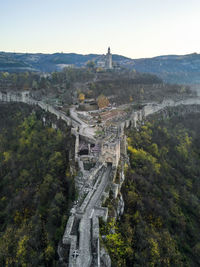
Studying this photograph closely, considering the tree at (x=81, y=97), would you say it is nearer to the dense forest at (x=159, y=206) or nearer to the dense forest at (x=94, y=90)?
the dense forest at (x=94, y=90)

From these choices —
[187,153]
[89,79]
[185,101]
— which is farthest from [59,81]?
[187,153]

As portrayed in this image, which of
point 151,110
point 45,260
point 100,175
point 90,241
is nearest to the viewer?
point 90,241

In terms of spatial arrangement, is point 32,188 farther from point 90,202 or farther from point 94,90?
point 94,90

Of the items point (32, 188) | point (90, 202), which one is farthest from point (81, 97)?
point (90, 202)

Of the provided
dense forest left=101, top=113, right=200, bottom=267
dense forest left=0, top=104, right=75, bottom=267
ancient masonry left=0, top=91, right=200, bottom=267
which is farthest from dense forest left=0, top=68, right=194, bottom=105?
ancient masonry left=0, top=91, right=200, bottom=267

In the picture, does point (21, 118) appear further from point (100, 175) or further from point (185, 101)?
point (185, 101)
